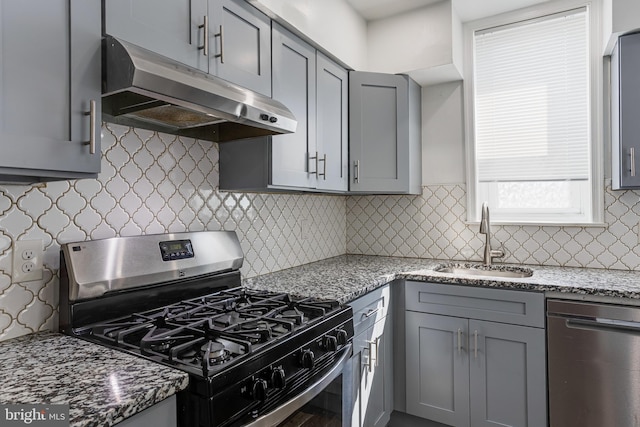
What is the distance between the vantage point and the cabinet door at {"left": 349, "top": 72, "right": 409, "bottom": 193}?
2.45m

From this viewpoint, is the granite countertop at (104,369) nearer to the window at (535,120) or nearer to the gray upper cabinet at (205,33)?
the window at (535,120)

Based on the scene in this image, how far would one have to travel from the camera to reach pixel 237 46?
1562mm

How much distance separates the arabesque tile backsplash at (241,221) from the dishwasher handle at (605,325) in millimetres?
697

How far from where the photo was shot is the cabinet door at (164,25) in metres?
1.13

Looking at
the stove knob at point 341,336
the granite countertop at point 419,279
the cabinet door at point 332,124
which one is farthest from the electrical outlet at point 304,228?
the stove knob at point 341,336

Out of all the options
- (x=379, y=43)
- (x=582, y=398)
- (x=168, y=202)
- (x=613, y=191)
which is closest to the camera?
(x=168, y=202)

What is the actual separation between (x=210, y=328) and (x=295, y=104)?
3.79 ft

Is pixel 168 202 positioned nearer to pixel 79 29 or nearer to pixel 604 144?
pixel 79 29

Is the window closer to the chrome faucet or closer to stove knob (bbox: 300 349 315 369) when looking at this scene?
the chrome faucet

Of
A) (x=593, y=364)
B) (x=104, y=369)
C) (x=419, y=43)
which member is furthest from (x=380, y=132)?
(x=104, y=369)

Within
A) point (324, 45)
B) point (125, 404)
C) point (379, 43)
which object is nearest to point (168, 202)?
point (125, 404)

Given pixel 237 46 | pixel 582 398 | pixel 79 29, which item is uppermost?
pixel 237 46

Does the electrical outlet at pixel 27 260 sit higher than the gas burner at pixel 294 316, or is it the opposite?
the electrical outlet at pixel 27 260

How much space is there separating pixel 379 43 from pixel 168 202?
5.94ft
